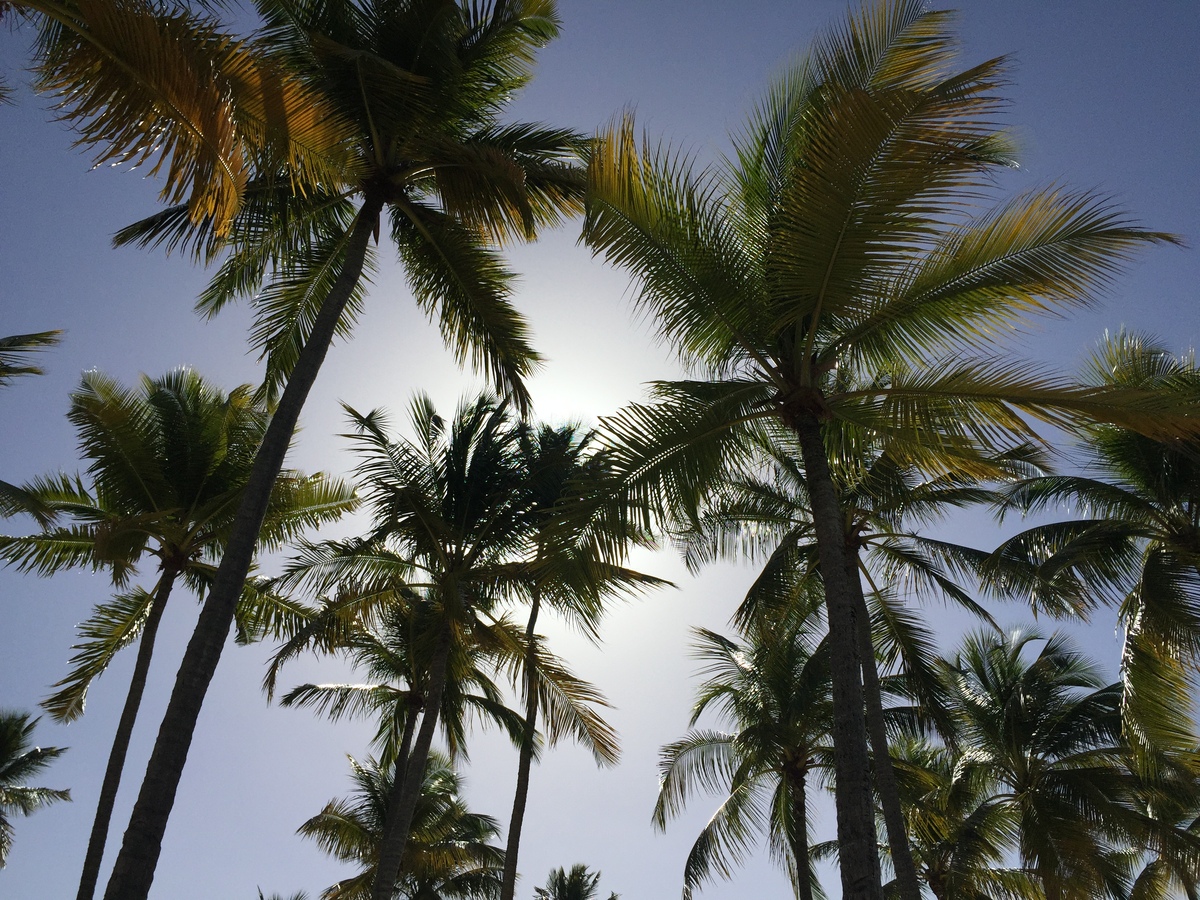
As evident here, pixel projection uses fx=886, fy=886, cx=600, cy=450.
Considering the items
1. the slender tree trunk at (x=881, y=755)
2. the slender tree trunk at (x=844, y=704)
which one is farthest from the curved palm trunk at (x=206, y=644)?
the slender tree trunk at (x=881, y=755)

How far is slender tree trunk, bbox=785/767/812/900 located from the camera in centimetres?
1647

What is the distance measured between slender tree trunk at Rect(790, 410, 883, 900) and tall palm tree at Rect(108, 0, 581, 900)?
4.02 metres

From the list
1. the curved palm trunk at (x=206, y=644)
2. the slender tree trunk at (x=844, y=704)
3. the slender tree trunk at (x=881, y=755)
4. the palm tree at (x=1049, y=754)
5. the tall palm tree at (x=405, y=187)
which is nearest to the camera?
the curved palm trunk at (x=206, y=644)

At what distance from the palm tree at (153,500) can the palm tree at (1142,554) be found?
474 inches

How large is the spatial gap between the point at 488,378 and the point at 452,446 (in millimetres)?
4273

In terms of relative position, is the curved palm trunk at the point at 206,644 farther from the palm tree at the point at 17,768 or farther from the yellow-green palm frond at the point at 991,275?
the palm tree at the point at 17,768

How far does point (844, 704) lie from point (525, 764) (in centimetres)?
851

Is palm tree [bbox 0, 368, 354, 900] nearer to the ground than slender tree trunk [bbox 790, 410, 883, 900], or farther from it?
farther from it

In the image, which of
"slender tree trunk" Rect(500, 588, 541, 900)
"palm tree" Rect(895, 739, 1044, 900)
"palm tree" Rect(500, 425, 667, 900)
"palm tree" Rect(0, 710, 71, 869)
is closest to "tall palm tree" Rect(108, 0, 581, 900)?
"palm tree" Rect(500, 425, 667, 900)

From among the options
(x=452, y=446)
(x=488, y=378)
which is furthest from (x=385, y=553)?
(x=488, y=378)

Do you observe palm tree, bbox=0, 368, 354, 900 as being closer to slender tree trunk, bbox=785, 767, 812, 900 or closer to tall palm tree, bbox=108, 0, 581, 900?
tall palm tree, bbox=108, 0, 581, 900

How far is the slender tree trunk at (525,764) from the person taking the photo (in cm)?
1335

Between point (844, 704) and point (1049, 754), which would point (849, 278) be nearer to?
point (844, 704)

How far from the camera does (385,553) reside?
14312mm
